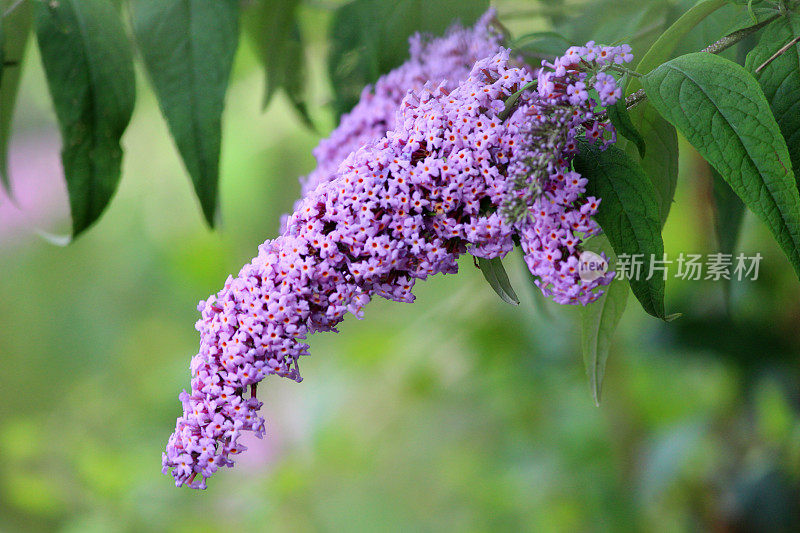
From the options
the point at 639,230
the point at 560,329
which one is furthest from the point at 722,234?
the point at 560,329

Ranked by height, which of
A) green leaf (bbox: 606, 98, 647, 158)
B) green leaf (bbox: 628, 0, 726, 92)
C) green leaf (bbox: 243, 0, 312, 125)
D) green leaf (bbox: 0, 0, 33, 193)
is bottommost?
green leaf (bbox: 606, 98, 647, 158)

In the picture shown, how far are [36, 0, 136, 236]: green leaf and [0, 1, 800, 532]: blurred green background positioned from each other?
0.28 meters

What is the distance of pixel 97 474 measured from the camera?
1338 mm

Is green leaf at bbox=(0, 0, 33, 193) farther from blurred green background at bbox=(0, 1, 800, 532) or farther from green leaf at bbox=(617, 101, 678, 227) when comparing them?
green leaf at bbox=(617, 101, 678, 227)

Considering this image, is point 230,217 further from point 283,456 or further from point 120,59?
point 120,59

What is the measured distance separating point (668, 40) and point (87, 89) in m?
0.46

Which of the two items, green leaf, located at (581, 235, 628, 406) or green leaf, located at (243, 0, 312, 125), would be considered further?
green leaf, located at (243, 0, 312, 125)

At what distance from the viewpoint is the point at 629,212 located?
16.8 inches

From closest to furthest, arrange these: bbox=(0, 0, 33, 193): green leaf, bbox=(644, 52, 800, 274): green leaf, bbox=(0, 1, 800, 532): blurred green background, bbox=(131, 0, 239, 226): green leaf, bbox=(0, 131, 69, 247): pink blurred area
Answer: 1. bbox=(644, 52, 800, 274): green leaf
2. bbox=(131, 0, 239, 226): green leaf
3. bbox=(0, 0, 33, 193): green leaf
4. bbox=(0, 1, 800, 532): blurred green background
5. bbox=(0, 131, 69, 247): pink blurred area

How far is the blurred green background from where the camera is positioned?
3.59 ft

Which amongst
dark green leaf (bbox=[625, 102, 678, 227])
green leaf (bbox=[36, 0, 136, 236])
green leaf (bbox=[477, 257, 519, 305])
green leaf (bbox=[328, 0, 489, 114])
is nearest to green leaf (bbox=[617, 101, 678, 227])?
dark green leaf (bbox=[625, 102, 678, 227])

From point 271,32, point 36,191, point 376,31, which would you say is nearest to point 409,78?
point 376,31

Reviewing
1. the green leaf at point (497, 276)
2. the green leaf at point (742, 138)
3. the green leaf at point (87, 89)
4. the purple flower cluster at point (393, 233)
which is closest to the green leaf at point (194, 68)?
the green leaf at point (87, 89)

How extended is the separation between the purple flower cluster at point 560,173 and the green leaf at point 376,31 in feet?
0.70
